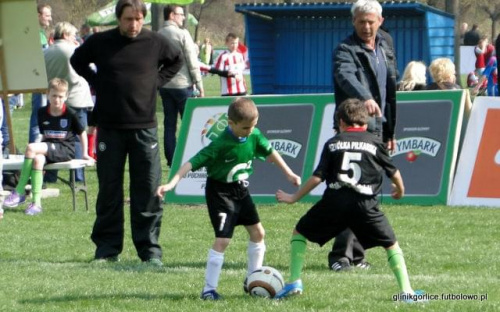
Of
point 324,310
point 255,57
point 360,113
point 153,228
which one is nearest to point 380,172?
point 360,113

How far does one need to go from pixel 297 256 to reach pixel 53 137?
6313mm

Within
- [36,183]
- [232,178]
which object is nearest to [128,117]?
[232,178]

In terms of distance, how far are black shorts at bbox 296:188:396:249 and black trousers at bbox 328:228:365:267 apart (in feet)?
4.62

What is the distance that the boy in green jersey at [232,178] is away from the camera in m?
7.72

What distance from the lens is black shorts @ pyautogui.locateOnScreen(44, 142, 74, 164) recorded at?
43.5 ft

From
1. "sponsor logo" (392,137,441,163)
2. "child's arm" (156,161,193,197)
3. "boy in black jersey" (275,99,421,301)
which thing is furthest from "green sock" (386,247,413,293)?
"sponsor logo" (392,137,441,163)

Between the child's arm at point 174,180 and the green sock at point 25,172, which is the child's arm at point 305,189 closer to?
the child's arm at point 174,180

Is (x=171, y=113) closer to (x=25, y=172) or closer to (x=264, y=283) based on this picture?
(x=25, y=172)

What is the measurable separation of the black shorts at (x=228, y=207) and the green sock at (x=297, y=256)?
1.42 ft

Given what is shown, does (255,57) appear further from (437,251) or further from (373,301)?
(373,301)

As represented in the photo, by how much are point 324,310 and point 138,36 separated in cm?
315

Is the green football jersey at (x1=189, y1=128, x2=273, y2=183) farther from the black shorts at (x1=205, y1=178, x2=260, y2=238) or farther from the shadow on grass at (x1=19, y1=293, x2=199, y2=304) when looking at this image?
the shadow on grass at (x1=19, y1=293, x2=199, y2=304)

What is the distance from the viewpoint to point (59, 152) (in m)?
13.3

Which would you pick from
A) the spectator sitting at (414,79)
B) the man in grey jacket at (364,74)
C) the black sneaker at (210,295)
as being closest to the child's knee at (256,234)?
the black sneaker at (210,295)
